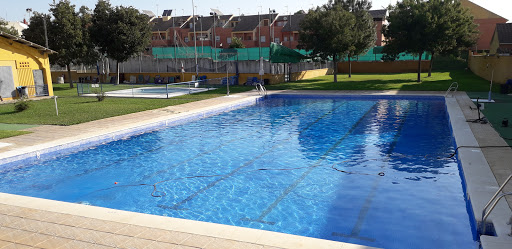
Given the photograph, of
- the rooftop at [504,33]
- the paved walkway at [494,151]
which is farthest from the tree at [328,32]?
the rooftop at [504,33]

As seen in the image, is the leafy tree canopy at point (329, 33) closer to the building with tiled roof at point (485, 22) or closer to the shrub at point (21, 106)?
the shrub at point (21, 106)

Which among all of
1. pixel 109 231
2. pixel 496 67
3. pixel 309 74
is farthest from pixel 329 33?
pixel 109 231

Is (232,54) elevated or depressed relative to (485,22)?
depressed

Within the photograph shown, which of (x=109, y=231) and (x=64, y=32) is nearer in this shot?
(x=109, y=231)

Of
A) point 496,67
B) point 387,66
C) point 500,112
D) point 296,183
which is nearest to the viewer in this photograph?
point 296,183

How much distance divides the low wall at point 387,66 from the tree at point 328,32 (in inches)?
686

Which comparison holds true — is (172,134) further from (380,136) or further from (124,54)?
(124,54)

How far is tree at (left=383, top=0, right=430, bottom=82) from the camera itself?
2920 centimetres

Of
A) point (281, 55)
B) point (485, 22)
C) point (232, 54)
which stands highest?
point (485, 22)

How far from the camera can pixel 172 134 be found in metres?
14.9

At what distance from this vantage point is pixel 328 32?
105 feet

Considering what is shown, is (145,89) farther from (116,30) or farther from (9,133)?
(9,133)

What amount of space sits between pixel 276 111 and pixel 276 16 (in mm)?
60696

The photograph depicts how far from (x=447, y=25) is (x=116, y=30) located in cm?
2673
